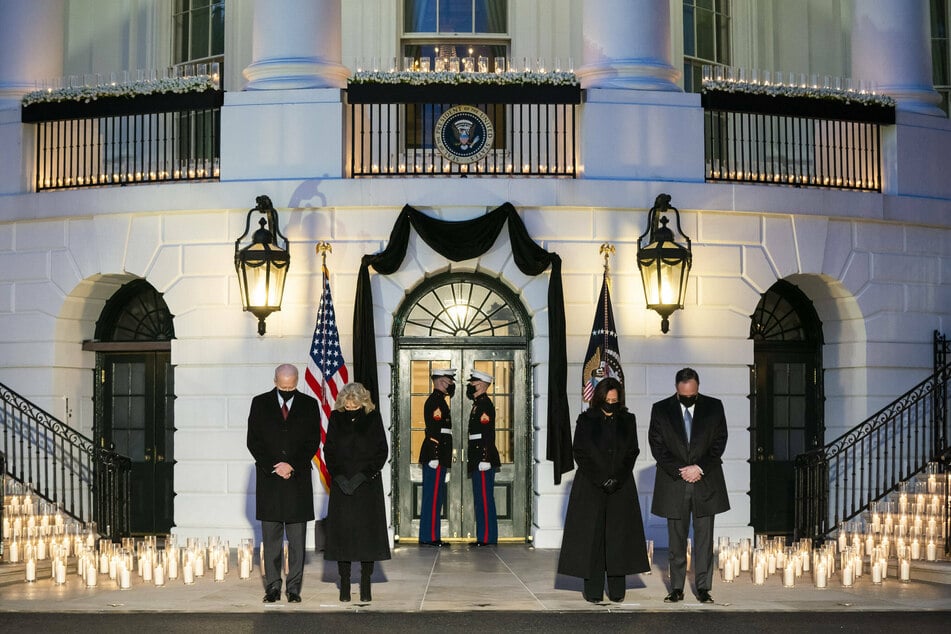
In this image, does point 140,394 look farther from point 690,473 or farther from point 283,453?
point 690,473

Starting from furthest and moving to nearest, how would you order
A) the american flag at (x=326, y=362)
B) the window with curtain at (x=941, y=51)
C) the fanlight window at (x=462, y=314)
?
the window with curtain at (x=941, y=51) → the fanlight window at (x=462, y=314) → the american flag at (x=326, y=362)

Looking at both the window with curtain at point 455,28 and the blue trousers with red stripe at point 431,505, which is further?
the window with curtain at point 455,28

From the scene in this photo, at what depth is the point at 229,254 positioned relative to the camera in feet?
59.1

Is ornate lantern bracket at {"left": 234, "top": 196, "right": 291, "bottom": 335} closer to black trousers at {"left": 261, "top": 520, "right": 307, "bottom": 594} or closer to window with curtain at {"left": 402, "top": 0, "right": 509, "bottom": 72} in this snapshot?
window with curtain at {"left": 402, "top": 0, "right": 509, "bottom": 72}

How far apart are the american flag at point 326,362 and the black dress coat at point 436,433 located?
1.19 metres

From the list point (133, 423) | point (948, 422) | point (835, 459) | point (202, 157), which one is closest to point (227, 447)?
point (133, 423)

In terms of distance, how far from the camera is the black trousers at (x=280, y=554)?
12750 mm

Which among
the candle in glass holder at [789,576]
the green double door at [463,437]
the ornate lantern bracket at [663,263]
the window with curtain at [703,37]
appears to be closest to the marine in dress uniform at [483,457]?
the green double door at [463,437]

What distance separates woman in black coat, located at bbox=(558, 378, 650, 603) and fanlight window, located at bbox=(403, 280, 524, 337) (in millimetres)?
5441

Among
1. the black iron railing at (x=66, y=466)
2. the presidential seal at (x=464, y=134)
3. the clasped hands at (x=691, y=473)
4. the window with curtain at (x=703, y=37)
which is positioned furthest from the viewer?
the window with curtain at (x=703, y=37)

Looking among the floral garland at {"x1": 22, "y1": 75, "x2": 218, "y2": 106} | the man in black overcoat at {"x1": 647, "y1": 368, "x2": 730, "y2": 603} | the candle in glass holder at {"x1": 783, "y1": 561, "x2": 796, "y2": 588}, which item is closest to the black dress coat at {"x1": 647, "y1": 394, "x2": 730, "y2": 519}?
the man in black overcoat at {"x1": 647, "y1": 368, "x2": 730, "y2": 603}

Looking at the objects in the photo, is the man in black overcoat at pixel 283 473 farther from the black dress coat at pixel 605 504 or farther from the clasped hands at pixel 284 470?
the black dress coat at pixel 605 504

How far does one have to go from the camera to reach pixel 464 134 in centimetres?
1803

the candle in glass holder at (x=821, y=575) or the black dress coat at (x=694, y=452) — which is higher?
the black dress coat at (x=694, y=452)
